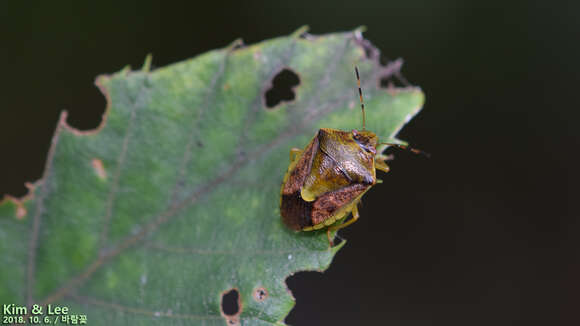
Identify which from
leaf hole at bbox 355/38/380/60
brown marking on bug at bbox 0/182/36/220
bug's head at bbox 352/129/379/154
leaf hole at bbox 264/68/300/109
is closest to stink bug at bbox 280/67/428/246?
bug's head at bbox 352/129/379/154

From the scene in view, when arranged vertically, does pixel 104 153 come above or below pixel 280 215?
above

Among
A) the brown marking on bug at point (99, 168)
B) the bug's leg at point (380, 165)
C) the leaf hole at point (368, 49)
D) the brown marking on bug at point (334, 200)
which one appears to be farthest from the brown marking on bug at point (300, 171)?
the brown marking on bug at point (99, 168)

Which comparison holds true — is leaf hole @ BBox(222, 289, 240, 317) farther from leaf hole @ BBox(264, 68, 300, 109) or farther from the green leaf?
leaf hole @ BBox(264, 68, 300, 109)

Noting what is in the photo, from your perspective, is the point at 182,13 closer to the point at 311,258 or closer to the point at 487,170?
the point at 311,258

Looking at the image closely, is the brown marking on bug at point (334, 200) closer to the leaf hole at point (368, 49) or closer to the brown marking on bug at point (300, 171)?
the brown marking on bug at point (300, 171)

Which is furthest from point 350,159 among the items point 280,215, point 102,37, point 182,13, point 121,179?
point 102,37
